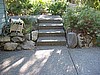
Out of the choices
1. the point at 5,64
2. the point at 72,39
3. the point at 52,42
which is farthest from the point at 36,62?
the point at 72,39

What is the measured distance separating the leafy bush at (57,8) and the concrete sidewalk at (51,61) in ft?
13.4

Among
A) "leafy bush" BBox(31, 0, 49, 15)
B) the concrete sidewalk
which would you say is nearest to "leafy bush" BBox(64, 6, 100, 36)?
the concrete sidewalk

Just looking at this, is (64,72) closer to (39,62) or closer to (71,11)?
(39,62)

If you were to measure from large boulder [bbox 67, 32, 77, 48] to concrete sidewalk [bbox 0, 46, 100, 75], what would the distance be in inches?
8.8

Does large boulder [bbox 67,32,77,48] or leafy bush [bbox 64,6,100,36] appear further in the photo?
leafy bush [bbox 64,6,100,36]

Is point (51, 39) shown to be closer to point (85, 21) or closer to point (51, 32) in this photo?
point (51, 32)

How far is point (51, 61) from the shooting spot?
16.6ft

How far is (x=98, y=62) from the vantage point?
16.1 feet

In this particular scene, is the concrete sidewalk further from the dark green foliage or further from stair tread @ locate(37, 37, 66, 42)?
the dark green foliage

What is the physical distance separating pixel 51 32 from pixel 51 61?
7.45 feet

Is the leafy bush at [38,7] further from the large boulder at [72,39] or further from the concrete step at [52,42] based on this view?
the large boulder at [72,39]

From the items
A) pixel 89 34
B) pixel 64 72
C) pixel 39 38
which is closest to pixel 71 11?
pixel 89 34

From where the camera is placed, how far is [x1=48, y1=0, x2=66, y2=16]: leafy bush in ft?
33.2

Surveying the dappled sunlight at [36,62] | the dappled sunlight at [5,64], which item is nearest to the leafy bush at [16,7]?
the dappled sunlight at [36,62]
